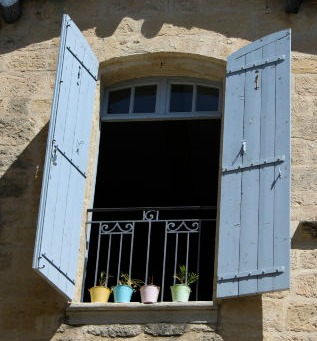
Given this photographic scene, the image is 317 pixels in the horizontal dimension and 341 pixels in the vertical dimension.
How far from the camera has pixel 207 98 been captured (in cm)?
960

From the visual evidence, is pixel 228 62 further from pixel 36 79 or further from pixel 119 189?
pixel 119 189

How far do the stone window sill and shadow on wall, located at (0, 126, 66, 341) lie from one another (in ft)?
0.48

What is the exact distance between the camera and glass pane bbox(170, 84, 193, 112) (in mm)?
9570

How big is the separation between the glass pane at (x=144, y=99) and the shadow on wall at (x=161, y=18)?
0.43 m

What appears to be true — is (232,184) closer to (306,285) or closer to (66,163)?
(306,285)

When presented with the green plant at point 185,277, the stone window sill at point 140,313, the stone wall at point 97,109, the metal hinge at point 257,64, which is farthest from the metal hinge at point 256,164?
the stone window sill at point 140,313

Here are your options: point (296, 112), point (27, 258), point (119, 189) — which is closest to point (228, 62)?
point (296, 112)

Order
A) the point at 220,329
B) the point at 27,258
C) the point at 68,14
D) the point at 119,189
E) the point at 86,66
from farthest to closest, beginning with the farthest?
the point at 119,189, the point at 68,14, the point at 86,66, the point at 27,258, the point at 220,329

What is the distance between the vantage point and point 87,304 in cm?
823

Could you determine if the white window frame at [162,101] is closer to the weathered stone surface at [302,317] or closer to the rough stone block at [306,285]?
the rough stone block at [306,285]

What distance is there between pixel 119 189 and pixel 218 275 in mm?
3916

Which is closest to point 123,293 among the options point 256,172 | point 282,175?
point 256,172

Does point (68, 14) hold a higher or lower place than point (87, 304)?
higher

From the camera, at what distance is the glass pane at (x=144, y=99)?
9.62 meters
